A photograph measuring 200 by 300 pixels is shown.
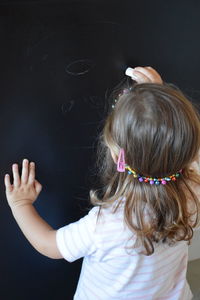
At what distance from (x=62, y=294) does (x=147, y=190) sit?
0.57m

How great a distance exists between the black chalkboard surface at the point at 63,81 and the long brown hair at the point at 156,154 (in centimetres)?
18

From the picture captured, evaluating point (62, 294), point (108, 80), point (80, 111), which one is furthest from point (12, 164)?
point (62, 294)

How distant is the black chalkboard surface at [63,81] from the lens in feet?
2.53

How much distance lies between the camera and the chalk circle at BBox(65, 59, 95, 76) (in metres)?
0.83

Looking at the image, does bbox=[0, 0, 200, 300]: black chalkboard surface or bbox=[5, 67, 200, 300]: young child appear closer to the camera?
bbox=[5, 67, 200, 300]: young child

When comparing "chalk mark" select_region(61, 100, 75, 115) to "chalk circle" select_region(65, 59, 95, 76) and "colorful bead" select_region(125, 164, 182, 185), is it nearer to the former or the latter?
"chalk circle" select_region(65, 59, 95, 76)

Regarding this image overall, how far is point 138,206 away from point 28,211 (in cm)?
28

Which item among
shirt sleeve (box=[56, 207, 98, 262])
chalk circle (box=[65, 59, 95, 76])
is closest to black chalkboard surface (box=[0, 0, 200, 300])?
chalk circle (box=[65, 59, 95, 76])

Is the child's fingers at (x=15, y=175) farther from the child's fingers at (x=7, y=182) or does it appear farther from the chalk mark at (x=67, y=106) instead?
the chalk mark at (x=67, y=106)

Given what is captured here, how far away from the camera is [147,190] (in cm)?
74

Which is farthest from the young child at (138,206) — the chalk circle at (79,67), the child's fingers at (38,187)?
the chalk circle at (79,67)

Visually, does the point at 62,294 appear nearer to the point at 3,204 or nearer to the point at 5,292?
the point at 5,292

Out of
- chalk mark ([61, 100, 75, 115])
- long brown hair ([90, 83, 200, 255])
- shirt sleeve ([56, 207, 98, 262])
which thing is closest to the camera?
long brown hair ([90, 83, 200, 255])

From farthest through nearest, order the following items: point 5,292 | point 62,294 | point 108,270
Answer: point 62,294 < point 5,292 < point 108,270
